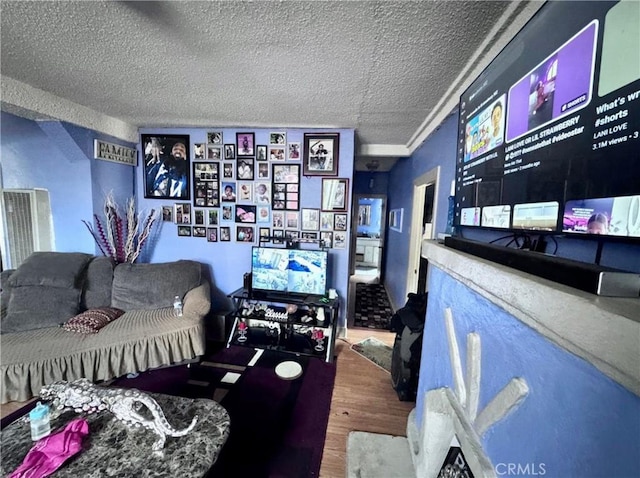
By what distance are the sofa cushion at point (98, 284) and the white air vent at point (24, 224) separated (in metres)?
0.74

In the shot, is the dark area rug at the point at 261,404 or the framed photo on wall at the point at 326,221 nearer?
the dark area rug at the point at 261,404

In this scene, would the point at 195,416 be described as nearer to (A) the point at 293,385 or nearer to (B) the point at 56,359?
(A) the point at 293,385

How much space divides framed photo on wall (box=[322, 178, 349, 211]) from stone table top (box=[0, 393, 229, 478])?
6.53ft

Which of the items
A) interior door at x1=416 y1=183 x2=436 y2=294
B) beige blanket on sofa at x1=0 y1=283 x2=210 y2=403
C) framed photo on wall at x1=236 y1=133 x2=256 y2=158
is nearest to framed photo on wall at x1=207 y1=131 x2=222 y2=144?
framed photo on wall at x1=236 y1=133 x2=256 y2=158

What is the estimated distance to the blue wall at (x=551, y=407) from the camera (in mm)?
396

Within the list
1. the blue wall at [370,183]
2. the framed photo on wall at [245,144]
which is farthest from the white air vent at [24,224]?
the blue wall at [370,183]

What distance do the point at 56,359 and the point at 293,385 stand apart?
1704 millimetres

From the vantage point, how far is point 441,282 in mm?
1153

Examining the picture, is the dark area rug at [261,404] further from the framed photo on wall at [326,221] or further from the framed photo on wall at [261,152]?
the framed photo on wall at [261,152]

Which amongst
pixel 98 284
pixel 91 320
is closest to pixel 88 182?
pixel 98 284

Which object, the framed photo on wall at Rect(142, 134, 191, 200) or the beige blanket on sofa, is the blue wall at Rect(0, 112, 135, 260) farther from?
the beige blanket on sofa

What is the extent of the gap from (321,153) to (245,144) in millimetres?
853

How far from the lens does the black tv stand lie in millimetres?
2291

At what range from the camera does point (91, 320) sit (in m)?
1.94
